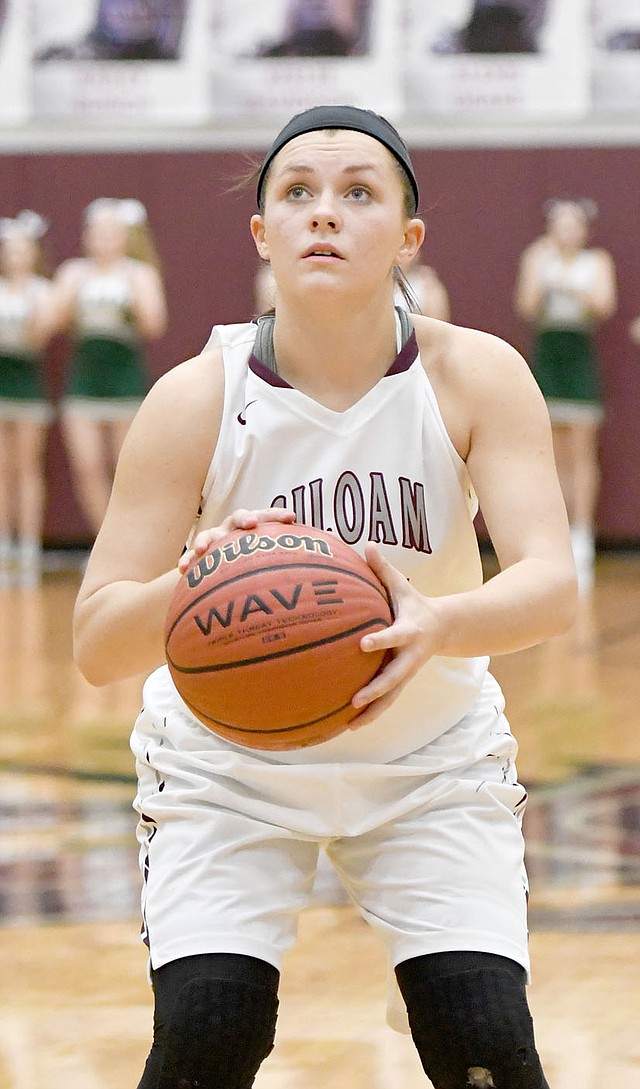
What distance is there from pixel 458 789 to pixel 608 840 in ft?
7.22

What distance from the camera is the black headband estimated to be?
2.41m

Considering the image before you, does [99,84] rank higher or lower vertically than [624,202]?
higher

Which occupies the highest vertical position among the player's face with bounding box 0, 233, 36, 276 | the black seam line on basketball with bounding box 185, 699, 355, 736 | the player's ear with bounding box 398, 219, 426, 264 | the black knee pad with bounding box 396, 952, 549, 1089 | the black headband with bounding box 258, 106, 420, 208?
the black headband with bounding box 258, 106, 420, 208

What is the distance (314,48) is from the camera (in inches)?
413

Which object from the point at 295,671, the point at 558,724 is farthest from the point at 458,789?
the point at 558,724

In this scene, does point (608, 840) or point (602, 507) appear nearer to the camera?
point (608, 840)

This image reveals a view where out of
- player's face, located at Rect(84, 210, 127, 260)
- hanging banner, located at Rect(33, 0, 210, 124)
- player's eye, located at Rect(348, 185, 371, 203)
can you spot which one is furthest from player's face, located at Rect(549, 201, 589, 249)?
player's eye, located at Rect(348, 185, 371, 203)

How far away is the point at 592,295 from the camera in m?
10.1

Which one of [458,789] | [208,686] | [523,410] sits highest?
[523,410]

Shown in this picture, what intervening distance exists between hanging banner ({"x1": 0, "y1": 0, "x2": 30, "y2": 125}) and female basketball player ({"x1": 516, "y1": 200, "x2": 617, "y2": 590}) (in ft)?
11.0

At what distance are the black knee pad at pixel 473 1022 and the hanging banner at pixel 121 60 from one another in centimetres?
914

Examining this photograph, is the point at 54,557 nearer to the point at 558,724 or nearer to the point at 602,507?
the point at 602,507

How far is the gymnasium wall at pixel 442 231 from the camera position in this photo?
1069 centimetres

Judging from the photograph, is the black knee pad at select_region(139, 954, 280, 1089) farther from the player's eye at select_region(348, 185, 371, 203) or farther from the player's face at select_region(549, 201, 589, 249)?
the player's face at select_region(549, 201, 589, 249)
